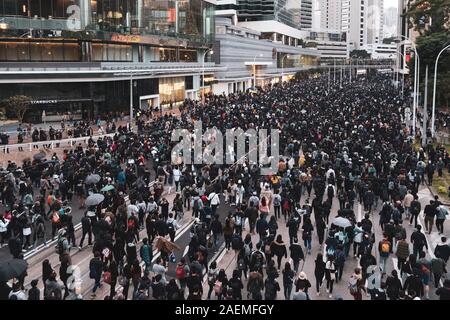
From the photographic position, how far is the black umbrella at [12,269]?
36.2 feet

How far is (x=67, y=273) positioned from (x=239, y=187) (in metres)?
8.37

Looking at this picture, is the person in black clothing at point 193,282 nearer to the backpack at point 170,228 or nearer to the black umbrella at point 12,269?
the black umbrella at point 12,269

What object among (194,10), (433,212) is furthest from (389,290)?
(194,10)

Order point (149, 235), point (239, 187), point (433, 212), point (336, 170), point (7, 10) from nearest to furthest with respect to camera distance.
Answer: point (149, 235) → point (433, 212) → point (239, 187) → point (336, 170) → point (7, 10)

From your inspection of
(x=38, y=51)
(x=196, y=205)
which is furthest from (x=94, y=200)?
(x=38, y=51)

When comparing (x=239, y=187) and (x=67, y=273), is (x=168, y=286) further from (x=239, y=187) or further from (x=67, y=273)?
(x=239, y=187)

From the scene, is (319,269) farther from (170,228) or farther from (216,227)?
(170,228)

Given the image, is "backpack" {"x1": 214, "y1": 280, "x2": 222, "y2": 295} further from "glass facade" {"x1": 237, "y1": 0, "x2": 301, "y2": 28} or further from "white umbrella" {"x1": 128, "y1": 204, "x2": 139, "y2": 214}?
"glass facade" {"x1": 237, "y1": 0, "x2": 301, "y2": 28}

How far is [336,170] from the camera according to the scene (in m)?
21.7
